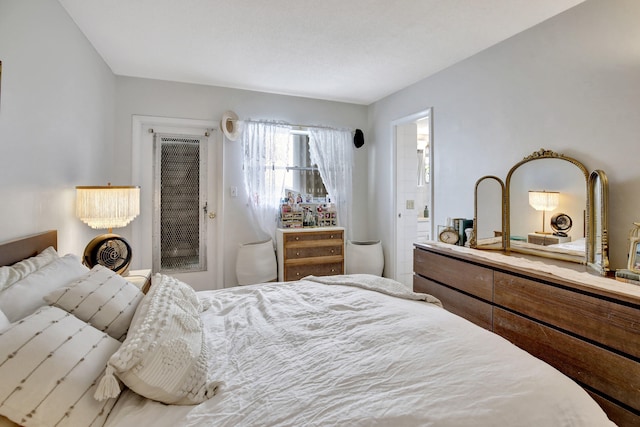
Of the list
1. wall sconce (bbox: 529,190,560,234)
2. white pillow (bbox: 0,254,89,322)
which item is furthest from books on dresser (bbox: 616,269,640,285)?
white pillow (bbox: 0,254,89,322)

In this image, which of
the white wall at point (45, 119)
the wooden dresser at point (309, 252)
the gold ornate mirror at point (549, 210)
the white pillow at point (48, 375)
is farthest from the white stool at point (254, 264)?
the white pillow at point (48, 375)

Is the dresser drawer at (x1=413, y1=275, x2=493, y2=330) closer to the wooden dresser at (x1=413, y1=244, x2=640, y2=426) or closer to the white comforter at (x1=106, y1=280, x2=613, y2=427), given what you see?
the wooden dresser at (x1=413, y1=244, x2=640, y2=426)

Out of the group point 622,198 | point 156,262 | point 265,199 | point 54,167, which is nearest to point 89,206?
point 54,167

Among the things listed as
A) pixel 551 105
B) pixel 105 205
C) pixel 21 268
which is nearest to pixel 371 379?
pixel 21 268

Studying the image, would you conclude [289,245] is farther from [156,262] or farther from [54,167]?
[54,167]

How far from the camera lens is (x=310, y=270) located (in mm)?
3744

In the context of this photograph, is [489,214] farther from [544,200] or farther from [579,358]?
[579,358]

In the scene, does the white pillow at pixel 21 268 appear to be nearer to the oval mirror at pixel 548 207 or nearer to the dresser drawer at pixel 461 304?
the dresser drawer at pixel 461 304

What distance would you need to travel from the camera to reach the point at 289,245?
12.0 feet

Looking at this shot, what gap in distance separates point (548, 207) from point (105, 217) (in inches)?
129

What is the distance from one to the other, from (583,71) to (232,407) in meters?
2.77

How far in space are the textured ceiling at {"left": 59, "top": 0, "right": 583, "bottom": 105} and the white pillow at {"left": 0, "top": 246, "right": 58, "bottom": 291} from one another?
5.72 feet

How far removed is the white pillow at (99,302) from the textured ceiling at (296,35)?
1908 mm

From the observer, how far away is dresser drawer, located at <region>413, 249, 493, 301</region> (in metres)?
2.18
